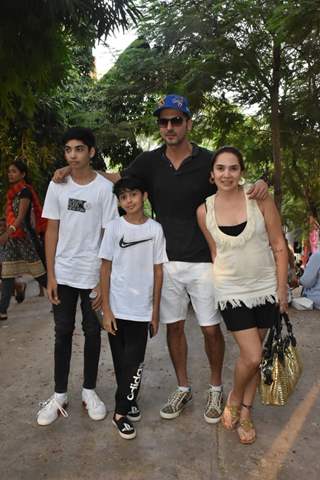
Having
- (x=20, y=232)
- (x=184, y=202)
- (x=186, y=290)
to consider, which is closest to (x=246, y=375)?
(x=186, y=290)

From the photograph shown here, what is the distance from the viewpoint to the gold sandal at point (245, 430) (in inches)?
113

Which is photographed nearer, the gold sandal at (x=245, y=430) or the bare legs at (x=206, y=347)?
the gold sandal at (x=245, y=430)

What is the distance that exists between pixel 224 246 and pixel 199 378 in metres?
1.46

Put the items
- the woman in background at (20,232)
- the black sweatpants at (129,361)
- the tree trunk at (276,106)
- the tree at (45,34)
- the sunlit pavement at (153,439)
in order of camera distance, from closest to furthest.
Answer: the sunlit pavement at (153,439) < the black sweatpants at (129,361) < the tree at (45,34) < the woman in background at (20,232) < the tree trunk at (276,106)

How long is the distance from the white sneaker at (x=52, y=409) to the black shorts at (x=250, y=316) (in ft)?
4.16

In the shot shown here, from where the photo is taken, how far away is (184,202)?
3102 mm

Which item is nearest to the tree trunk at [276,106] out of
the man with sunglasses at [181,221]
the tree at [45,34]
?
the tree at [45,34]

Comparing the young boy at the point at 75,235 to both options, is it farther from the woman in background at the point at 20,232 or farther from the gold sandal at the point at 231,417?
the woman in background at the point at 20,232

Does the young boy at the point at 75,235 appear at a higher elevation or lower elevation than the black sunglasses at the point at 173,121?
lower

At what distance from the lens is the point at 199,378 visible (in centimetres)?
386

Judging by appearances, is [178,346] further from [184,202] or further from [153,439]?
[184,202]

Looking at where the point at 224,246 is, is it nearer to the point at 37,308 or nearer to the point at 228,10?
the point at 37,308

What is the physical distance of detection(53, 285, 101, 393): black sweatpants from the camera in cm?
318

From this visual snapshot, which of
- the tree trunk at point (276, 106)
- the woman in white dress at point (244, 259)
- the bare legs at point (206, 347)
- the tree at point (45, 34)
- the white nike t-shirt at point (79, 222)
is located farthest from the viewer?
the tree trunk at point (276, 106)
